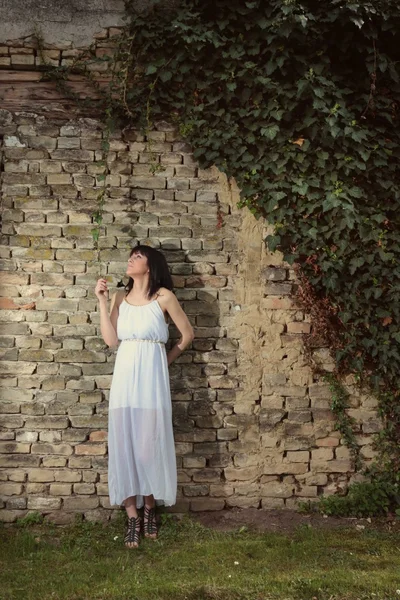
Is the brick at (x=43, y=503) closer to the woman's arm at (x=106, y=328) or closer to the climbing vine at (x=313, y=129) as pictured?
the woman's arm at (x=106, y=328)

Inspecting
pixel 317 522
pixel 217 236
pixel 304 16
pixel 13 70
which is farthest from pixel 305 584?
pixel 13 70

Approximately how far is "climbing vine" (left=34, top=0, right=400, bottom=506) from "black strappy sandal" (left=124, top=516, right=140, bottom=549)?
1744 mm

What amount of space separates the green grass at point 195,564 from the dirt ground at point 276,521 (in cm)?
9

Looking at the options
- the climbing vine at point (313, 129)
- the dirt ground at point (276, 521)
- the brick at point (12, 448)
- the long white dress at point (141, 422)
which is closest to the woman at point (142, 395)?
the long white dress at point (141, 422)

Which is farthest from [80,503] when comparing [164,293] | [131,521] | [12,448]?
[164,293]

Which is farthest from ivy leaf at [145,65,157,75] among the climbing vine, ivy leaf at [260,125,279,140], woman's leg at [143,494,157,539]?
woman's leg at [143,494,157,539]

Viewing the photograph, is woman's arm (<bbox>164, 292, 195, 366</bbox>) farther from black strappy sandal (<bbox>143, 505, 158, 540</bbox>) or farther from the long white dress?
black strappy sandal (<bbox>143, 505, 158, 540</bbox>)

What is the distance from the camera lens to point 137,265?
4.30 m

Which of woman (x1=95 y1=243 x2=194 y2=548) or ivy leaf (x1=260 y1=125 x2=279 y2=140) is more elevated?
ivy leaf (x1=260 y1=125 x2=279 y2=140)

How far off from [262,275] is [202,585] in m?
2.31

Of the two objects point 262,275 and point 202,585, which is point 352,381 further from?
point 202,585

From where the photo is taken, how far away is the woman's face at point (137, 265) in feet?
14.1

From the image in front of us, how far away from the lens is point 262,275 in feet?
15.3

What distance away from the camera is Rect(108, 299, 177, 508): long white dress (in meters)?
4.09
